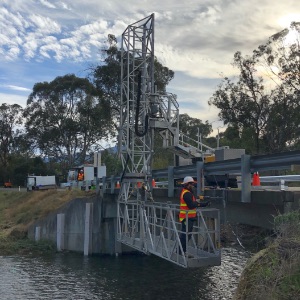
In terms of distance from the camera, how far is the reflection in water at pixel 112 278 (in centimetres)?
1552

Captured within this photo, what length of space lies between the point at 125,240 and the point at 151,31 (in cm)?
948

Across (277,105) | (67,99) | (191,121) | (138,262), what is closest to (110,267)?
(138,262)

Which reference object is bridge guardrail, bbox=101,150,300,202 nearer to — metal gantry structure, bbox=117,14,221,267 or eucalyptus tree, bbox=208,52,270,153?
metal gantry structure, bbox=117,14,221,267

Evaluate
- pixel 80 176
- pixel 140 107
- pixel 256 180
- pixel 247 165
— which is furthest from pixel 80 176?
pixel 247 165

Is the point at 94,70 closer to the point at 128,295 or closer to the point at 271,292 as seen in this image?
the point at 128,295

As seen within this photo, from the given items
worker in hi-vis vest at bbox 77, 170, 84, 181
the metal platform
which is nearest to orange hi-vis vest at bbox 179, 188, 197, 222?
the metal platform

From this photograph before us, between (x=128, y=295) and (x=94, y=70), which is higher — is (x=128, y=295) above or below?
below

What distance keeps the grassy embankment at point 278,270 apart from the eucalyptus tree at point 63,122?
170ft

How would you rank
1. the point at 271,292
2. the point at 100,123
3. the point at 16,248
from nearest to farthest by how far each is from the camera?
the point at 271,292
the point at 16,248
the point at 100,123

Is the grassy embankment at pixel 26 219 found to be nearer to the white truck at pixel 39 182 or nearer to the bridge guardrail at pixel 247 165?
the white truck at pixel 39 182

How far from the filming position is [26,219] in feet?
99.3

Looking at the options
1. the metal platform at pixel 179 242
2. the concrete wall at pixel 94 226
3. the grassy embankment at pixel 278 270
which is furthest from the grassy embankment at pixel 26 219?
the grassy embankment at pixel 278 270

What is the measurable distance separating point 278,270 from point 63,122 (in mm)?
56933

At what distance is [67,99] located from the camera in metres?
61.7
